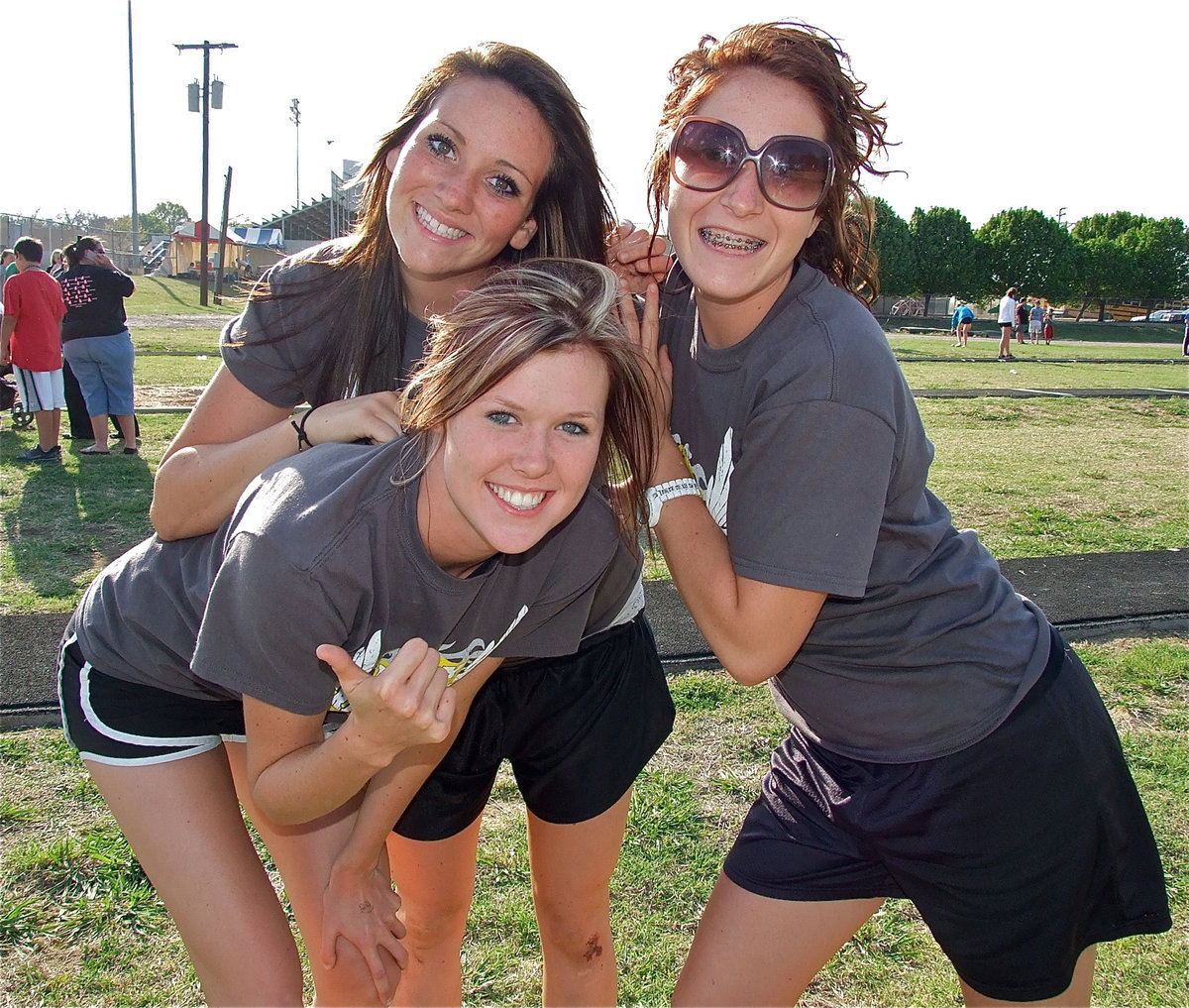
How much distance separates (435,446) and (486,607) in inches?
13.4

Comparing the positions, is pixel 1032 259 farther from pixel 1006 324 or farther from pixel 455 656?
pixel 455 656

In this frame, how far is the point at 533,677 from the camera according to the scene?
2.40m

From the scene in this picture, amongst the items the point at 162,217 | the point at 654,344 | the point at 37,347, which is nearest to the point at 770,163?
the point at 654,344

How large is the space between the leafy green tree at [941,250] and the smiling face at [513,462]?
63900 millimetres

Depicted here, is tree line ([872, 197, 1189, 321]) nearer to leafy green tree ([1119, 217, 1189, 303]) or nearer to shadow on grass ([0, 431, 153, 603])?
leafy green tree ([1119, 217, 1189, 303])

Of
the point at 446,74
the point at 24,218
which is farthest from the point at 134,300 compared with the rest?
the point at 446,74

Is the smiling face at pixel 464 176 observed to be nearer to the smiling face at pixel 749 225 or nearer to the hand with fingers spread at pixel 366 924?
the smiling face at pixel 749 225

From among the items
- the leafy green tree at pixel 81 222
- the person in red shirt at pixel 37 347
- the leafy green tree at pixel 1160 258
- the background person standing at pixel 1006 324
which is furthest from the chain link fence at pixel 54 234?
the leafy green tree at pixel 1160 258

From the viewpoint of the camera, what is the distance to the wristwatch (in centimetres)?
201

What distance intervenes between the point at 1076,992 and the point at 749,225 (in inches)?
66.3

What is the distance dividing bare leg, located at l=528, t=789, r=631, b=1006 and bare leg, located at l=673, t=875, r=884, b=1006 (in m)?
0.34

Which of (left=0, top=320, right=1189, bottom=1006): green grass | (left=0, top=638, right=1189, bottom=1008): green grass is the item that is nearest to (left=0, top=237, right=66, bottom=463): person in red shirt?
(left=0, top=320, right=1189, bottom=1006): green grass

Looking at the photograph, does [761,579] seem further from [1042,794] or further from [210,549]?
[210,549]

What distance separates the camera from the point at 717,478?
80.4 inches
